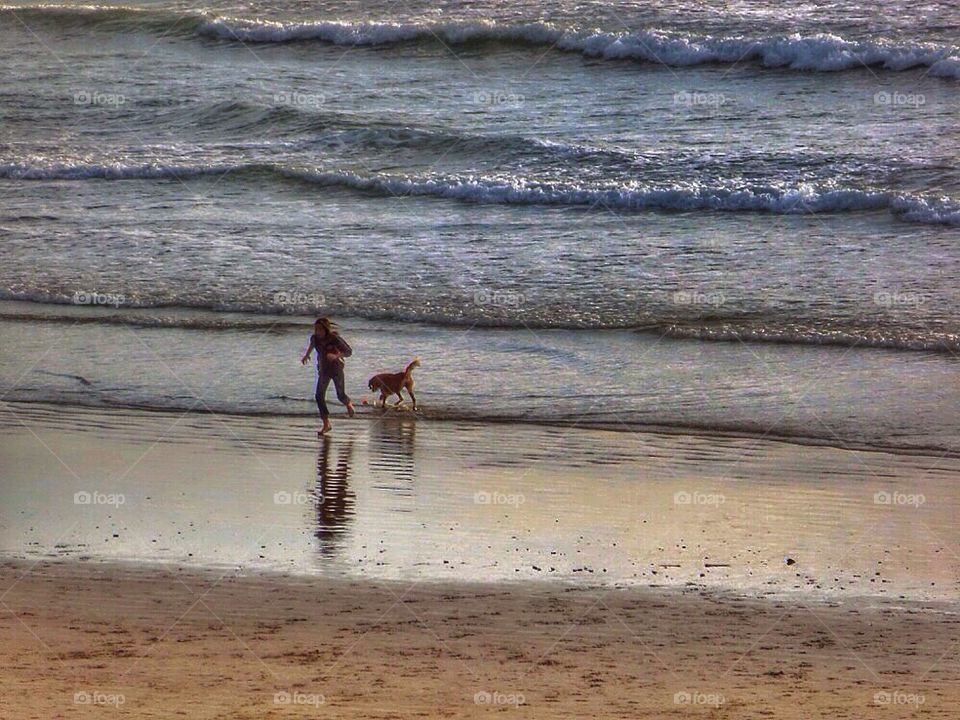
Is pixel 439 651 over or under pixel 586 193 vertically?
under

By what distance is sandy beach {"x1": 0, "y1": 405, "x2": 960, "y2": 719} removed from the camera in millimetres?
7137

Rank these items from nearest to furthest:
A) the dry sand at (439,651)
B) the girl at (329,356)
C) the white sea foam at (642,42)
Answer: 1. the dry sand at (439,651)
2. the girl at (329,356)
3. the white sea foam at (642,42)

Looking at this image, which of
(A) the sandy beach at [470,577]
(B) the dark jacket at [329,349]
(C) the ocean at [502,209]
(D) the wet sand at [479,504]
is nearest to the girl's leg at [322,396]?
(B) the dark jacket at [329,349]

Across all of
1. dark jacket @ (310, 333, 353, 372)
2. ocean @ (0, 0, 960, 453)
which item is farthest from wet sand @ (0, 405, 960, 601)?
ocean @ (0, 0, 960, 453)

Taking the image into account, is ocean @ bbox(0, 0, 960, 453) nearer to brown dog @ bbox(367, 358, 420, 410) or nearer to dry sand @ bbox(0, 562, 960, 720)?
brown dog @ bbox(367, 358, 420, 410)

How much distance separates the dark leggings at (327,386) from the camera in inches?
492

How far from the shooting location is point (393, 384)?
13086 mm

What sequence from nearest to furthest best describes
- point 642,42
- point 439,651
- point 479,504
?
point 439,651 → point 479,504 → point 642,42

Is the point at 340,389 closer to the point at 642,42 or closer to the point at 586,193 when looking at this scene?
the point at 586,193

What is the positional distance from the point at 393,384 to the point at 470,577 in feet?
15.2

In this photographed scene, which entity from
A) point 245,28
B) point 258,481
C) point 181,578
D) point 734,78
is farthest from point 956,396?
point 245,28

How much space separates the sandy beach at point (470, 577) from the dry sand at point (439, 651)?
0.06ft

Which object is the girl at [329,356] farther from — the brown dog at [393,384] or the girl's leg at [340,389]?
the brown dog at [393,384]

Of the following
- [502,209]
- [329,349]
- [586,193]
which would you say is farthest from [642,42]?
[329,349]
